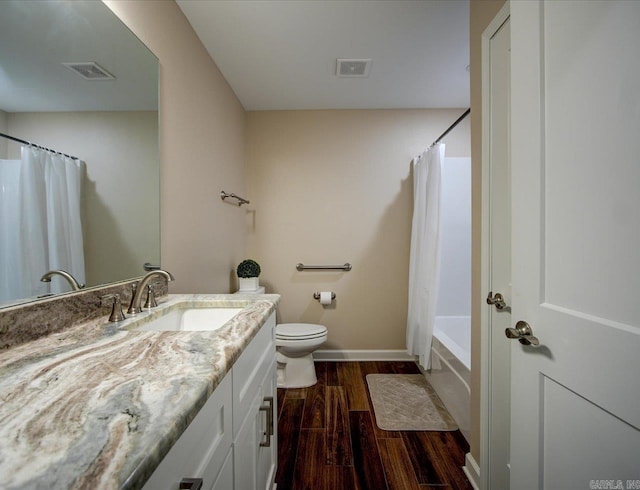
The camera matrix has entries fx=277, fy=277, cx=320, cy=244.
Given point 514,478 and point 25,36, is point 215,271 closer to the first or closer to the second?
point 25,36

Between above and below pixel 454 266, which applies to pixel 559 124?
above

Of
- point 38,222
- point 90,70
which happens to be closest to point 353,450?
point 38,222

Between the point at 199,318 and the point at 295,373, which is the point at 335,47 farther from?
the point at 295,373

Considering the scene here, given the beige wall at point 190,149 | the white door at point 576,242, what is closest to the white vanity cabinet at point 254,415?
the beige wall at point 190,149

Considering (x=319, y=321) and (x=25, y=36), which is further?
(x=319, y=321)

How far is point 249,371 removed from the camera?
860mm

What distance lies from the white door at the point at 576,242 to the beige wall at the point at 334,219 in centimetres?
182

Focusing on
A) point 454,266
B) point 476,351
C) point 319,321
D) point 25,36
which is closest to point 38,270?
point 25,36

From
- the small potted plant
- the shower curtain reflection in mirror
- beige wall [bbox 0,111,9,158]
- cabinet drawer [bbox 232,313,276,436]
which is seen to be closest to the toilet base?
the small potted plant

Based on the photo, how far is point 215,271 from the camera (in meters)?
1.96

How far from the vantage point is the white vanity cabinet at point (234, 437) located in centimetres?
47

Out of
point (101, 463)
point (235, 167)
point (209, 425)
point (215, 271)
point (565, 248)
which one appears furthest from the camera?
point (235, 167)

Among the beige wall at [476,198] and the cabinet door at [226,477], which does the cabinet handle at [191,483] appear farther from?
the beige wall at [476,198]

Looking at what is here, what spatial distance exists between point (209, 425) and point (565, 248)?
0.91 meters
